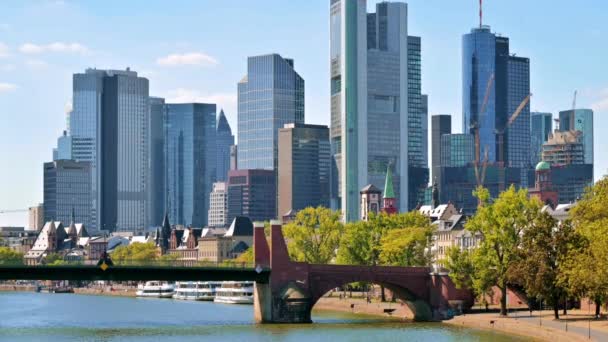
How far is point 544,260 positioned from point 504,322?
653 cm

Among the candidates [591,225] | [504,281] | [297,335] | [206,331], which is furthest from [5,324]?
[591,225]

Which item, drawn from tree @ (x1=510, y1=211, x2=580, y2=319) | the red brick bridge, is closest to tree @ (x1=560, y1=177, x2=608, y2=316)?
tree @ (x1=510, y1=211, x2=580, y2=319)

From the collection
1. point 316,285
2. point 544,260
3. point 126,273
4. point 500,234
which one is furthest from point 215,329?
point 544,260

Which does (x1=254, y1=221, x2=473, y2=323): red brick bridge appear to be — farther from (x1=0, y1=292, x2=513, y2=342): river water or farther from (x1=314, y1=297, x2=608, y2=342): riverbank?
(x1=314, y1=297, x2=608, y2=342): riverbank

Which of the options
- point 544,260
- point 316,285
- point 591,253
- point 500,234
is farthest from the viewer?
point 316,285

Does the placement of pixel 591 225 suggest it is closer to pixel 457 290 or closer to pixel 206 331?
pixel 457 290

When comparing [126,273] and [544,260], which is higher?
[544,260]

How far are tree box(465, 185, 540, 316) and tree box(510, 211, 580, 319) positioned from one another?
3.90 metres

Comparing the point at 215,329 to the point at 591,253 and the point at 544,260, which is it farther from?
the point at 591,253

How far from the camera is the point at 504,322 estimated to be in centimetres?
13775

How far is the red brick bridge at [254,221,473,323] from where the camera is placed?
152000mm

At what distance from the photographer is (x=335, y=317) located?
165750 millimetres

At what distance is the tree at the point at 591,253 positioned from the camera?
393 feet

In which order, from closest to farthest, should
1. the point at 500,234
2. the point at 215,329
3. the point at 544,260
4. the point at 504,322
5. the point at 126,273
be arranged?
the point at 544,260 < the point at 504,322 < the point at 215,329 < the point at 500,234 < the point at 126,273
